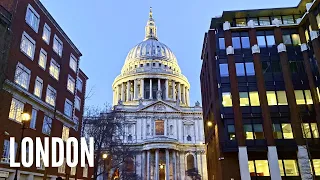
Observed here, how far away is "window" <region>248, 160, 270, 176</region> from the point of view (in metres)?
35.5

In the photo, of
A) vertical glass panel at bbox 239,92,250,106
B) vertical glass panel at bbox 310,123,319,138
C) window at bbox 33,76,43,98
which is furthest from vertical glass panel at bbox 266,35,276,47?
window at bbox 33,76,43,98

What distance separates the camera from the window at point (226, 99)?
38.6 metres

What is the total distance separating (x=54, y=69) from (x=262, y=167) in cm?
2823

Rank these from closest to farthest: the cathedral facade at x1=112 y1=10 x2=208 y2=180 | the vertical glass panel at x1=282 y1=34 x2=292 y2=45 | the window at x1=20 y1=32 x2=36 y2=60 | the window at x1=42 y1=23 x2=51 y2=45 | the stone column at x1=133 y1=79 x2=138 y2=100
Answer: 1. the window at x1=20 y1=32 x2=36 y2=60
2. the window at x1=42 y1=23 x2=51 y2=45
3. the vertical glass panel at x1=282 y1=34 x2=292 y2=45
4. the cathedral facade at x1=112 y1=10 x2=208 y2=180
5. the stone column at x1=133 y1=79 x2=138 y2=100

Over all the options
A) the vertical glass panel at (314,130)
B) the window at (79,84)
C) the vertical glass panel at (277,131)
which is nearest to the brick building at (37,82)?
the window at (79,84)

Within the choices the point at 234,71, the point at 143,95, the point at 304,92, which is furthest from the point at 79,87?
the point at 143,95

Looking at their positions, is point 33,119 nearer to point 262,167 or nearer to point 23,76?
point 23,76

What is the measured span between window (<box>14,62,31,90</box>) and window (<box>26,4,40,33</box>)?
4.92 m

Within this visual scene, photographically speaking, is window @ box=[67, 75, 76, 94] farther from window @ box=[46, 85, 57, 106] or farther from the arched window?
the arched window

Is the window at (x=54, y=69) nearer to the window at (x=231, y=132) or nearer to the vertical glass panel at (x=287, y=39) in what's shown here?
the window at (x=231, y=132)

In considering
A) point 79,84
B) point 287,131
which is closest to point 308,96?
point 287,131

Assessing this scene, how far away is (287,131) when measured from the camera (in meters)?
36.8

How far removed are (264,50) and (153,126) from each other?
190 feet

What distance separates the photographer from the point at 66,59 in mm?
39188
